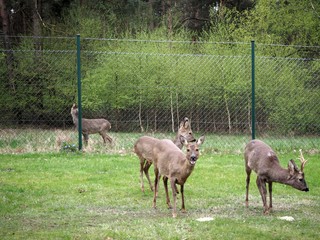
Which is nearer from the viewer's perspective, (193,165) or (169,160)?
(193,165)

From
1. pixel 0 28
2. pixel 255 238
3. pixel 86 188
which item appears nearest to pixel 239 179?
pixel 86 188

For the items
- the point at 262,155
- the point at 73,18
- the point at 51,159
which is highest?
the point at 73,18

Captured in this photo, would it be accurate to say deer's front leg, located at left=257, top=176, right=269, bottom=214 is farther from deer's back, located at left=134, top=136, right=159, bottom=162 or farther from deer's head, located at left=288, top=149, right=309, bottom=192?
deer's back, located at left=134, top=136, right=159, bottom=162

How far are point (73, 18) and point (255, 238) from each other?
22633 millimetres

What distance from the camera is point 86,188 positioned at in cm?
983

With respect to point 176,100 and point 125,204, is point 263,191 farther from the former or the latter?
point 176,100

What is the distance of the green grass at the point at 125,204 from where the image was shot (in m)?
7.00

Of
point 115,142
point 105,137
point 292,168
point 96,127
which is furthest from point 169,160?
point 96,127

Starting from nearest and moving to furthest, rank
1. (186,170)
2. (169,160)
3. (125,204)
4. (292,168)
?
(186,170) → (292,168) → (169,160) → (125,204)

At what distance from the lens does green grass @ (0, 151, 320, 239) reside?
700cm

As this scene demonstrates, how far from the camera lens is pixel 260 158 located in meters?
8.86

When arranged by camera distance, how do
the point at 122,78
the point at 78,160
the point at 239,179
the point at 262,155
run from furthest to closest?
the point at 122,78 < the point at 78,160 < the point at 239,179 < the point at 262,155

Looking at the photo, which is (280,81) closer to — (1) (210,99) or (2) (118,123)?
(1) (210,99)

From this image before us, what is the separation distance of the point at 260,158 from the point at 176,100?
672 cm
